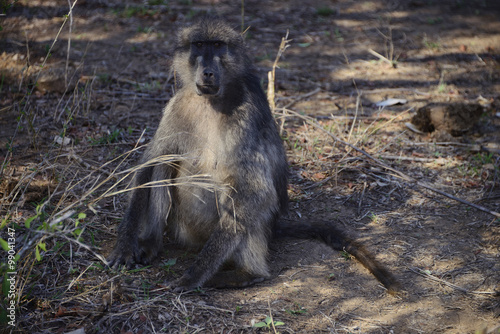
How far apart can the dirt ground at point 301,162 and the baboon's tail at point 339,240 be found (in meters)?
0.07

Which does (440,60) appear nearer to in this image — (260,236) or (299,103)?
(299,103)

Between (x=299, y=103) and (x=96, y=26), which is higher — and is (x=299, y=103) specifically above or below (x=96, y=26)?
below

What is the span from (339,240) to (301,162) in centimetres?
123

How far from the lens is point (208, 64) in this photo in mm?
3201

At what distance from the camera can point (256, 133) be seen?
3.33 meters

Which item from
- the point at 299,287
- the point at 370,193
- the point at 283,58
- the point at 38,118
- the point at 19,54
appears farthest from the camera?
the point at 283,58

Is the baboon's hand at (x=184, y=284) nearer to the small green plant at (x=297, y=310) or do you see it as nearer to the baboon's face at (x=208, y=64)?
the small green plant at (x=297, y=310)

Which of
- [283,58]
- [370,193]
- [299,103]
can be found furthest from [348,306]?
[283,58]

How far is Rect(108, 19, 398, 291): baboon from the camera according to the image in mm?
3244

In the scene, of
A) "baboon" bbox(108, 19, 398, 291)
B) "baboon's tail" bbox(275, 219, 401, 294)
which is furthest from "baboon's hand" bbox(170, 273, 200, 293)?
"baboon's tail" bbox(275, 219, 401, 294)

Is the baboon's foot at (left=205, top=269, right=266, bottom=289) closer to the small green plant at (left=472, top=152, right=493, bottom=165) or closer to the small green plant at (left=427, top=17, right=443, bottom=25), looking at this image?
the small green plant at (left=472, top=152, right=493, bottom=165)

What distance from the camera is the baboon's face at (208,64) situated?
3131mm

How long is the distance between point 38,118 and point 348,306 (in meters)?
3.43

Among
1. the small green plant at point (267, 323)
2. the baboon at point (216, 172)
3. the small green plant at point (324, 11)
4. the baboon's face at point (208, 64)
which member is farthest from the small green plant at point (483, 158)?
the small green plant at point (324, 11)
